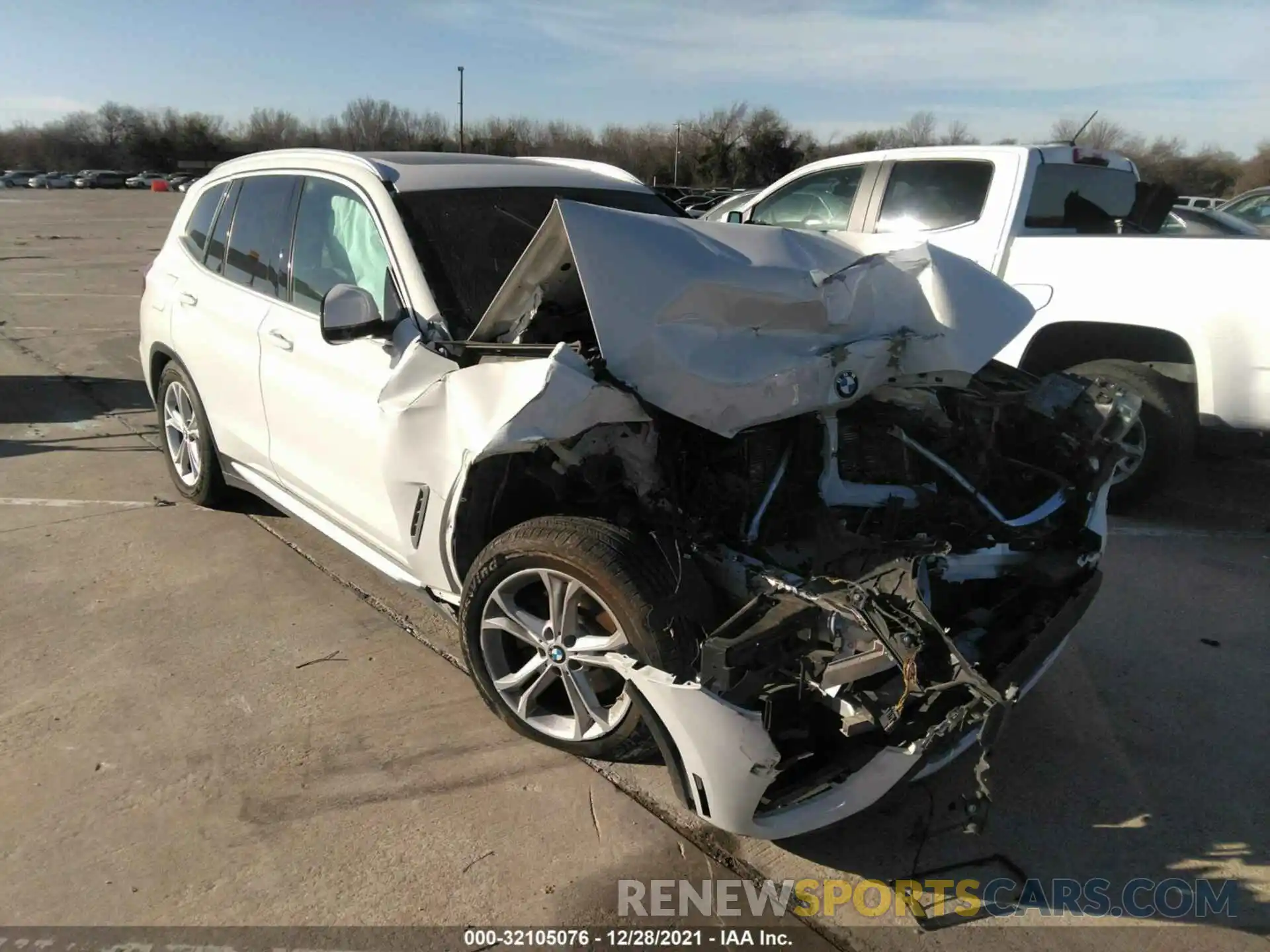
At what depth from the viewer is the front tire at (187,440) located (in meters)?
4.85

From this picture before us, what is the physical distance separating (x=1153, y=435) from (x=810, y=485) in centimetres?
332

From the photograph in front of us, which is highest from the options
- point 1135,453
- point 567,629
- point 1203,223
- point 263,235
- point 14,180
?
point 263,235

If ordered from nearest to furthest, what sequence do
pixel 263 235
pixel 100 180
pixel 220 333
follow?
1. pixel 263 235
2. pixel 220 333
3. pixel 100 180

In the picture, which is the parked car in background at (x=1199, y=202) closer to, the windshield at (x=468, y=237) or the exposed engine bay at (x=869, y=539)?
the exposed engine bay at (x=869, y=539)

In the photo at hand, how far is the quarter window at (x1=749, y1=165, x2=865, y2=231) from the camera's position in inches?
272

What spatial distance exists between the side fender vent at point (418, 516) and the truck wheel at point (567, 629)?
0.29 metres

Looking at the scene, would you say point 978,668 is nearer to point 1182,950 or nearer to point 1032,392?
point 1182,950

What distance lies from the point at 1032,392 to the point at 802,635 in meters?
1.75

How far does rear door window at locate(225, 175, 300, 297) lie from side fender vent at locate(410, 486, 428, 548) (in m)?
1.48

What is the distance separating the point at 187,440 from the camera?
5.17m

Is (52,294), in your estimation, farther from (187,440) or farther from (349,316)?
(349,316)

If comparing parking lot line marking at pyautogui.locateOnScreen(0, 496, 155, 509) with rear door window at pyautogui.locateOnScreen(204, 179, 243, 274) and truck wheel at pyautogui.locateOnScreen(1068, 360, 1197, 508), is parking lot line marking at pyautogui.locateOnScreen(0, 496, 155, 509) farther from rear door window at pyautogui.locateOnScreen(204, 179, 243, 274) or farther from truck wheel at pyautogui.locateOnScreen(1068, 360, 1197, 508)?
truck wheel at pyautogui.locateOnScreen(1068, 360, 1197, 508)

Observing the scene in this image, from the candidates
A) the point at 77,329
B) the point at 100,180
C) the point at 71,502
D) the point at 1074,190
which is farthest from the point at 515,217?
the point at 100,180

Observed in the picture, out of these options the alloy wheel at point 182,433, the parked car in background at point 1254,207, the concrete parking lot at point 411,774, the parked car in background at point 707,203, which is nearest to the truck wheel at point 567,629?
the concrete parking lot at point 411,774
